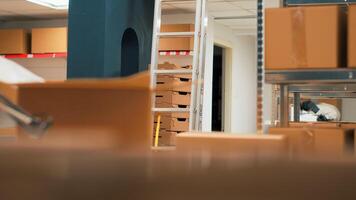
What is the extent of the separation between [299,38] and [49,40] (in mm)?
6185

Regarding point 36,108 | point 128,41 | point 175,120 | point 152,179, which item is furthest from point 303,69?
point 175,120

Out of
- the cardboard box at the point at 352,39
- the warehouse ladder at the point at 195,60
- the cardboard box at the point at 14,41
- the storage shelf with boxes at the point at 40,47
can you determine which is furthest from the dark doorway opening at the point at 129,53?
the cardboard box at the point at 14,41

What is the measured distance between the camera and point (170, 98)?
21.5ft

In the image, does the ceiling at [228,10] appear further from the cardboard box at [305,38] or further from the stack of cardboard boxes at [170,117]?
the cardboard box at [305,38]

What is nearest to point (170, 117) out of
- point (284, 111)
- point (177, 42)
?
point (177, 42)

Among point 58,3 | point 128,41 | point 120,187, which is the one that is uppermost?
point 58,3

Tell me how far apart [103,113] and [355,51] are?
1931 millimetres

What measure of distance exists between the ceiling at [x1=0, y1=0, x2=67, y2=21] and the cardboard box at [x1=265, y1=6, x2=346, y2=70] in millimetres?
5377

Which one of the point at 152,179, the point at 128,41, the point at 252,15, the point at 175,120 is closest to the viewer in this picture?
the point at 152,179

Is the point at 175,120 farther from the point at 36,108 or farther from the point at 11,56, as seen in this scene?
the point at 36,108

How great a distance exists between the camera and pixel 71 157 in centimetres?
55

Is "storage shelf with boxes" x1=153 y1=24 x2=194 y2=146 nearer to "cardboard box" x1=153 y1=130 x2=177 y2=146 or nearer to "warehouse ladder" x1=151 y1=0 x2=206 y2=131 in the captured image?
"cardboard box" x1=153 y1=130 x2=177 y2=146

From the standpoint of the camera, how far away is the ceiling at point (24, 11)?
734 cm

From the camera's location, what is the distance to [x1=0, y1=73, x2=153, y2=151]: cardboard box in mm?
708
